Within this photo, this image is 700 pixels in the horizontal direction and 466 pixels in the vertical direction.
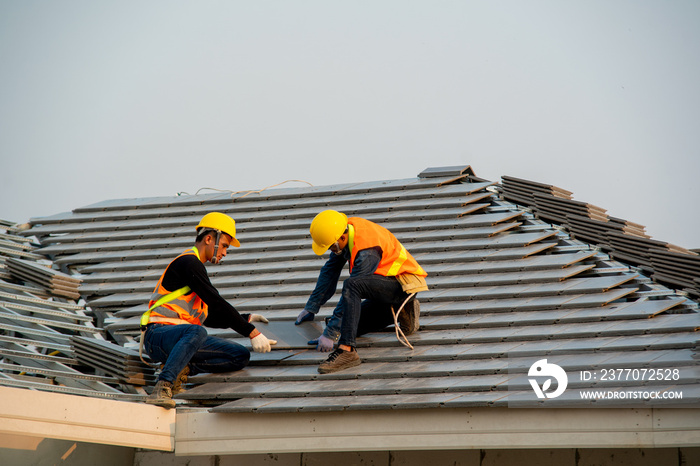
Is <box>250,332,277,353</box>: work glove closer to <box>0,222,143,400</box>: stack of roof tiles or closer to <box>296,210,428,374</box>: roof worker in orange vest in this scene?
<box>296,210,428,374</box>: roof worker in orange vest

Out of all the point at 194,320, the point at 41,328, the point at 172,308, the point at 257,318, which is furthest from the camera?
the point at 41,328

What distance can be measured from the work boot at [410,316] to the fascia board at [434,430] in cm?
123

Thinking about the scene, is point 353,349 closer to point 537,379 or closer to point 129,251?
point 537,379

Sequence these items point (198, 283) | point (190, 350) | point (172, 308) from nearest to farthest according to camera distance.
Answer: point (190, 350), point (198, 283), point (172, 308)

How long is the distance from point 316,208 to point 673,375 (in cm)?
493

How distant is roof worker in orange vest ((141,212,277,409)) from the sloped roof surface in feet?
0.55

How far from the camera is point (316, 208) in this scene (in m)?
9.51

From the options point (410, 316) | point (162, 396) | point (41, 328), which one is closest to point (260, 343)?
point (162, 396)

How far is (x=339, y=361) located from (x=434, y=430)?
1071 millimetres

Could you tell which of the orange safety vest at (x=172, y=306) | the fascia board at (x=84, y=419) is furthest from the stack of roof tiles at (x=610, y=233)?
the fascia board at (x=84, y=419)

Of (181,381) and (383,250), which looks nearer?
(181,381)

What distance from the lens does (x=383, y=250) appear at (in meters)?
6.76

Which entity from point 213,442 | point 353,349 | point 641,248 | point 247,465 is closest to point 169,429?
point 213,442

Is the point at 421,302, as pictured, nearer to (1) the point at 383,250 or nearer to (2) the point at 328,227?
(1) the point at 383,250
